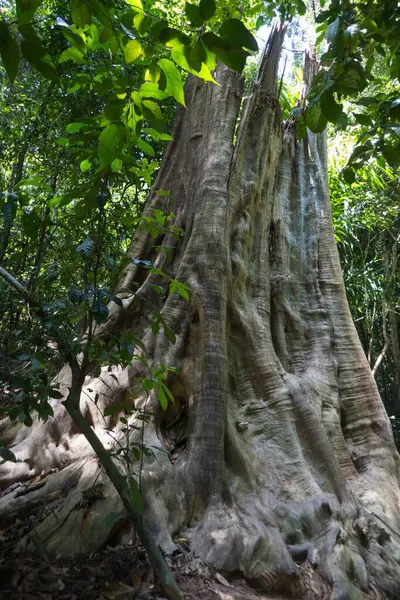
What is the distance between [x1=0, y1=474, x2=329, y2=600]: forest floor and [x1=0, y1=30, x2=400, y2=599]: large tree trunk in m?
0.09

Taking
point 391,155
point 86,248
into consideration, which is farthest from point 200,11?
point 391,155

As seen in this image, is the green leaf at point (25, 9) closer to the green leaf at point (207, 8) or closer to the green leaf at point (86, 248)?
the green leaf at point (207, 8)

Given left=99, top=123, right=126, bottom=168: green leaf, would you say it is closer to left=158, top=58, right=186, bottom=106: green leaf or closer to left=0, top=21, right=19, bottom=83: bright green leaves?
left=158, top=58, right=186, bottom=106: green leaf

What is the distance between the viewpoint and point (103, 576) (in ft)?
6.18

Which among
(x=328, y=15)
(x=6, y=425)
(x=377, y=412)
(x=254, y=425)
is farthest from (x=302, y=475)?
(x=328, y=15)

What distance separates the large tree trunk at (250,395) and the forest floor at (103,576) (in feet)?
0.28

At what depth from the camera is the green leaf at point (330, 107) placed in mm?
1511

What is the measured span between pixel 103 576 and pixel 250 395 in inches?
63.9


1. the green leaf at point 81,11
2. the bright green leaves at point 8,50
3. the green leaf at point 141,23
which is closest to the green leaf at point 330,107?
the green leaf at point 141,23

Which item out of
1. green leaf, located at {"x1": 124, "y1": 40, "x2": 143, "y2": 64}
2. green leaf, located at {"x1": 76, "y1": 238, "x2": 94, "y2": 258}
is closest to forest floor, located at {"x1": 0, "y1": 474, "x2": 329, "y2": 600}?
green leaf, located at {"x1": 76, "y1": 238, "x2": 94, "y2": 258}

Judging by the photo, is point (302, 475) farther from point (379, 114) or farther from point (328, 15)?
point (328, 15)

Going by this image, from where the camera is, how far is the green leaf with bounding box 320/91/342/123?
4.96 ft

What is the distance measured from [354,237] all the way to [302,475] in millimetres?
4995

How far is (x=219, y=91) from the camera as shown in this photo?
4551 mm
